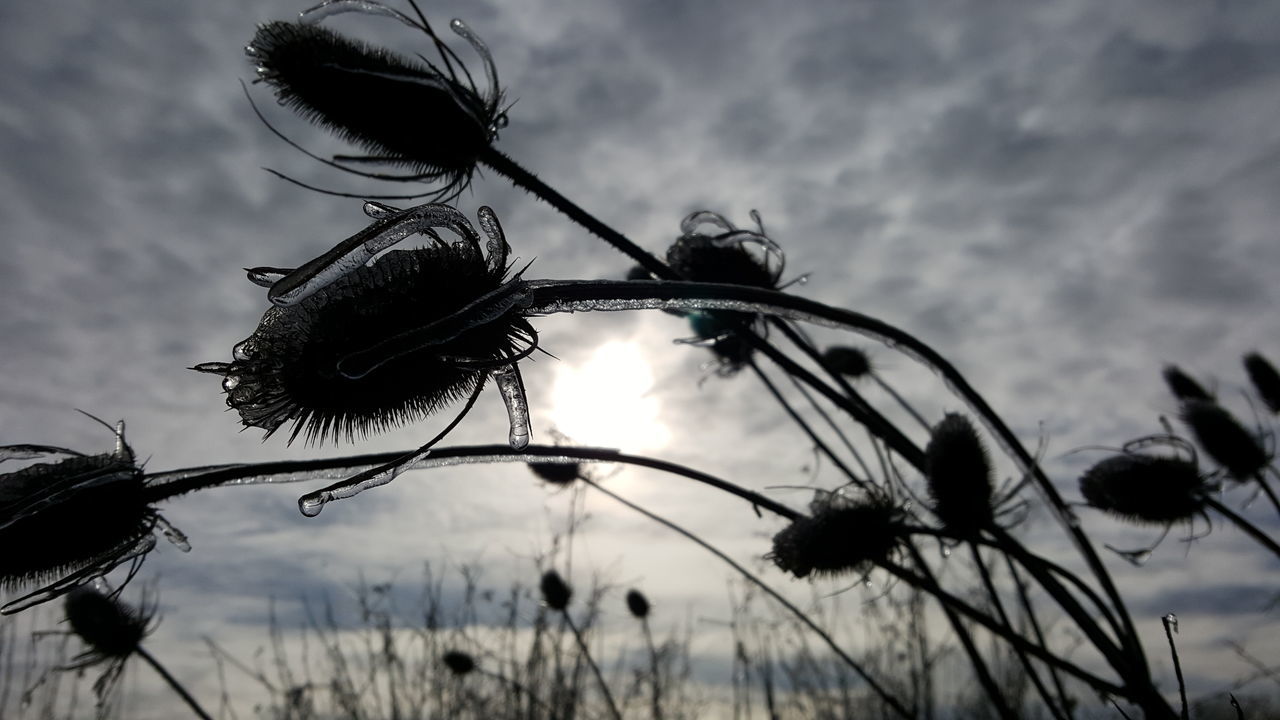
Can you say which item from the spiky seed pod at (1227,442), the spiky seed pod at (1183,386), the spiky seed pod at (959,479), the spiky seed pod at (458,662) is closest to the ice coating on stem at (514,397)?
the spiky seed pod at (959,479)

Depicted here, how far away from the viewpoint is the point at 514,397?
130 cm

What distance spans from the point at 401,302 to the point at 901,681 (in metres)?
5.88

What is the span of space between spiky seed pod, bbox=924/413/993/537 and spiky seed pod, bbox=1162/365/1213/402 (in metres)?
2.73

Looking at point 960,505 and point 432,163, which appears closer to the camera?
point 432,163

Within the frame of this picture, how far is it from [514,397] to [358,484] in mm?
267

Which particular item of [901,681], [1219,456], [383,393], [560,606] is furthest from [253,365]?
[901,681]

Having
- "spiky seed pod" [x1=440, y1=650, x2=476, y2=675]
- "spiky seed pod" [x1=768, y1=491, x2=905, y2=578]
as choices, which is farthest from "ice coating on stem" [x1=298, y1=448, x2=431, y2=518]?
"spiky seed pod" [x1=440, y1=650, x2=476, y2=675]

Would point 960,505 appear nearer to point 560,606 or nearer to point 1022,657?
point 1022,657

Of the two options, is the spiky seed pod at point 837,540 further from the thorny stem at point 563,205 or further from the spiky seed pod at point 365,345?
the spiky seed pod at point 365,345

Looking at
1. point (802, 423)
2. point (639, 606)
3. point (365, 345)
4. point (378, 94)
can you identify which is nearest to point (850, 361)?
point (802, 423)

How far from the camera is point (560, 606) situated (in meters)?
6.09

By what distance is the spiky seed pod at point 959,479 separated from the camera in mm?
2285

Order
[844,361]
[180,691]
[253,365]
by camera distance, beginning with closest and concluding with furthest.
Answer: [253,365], [180,691], [844,361]

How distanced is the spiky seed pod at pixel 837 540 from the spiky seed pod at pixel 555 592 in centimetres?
397
